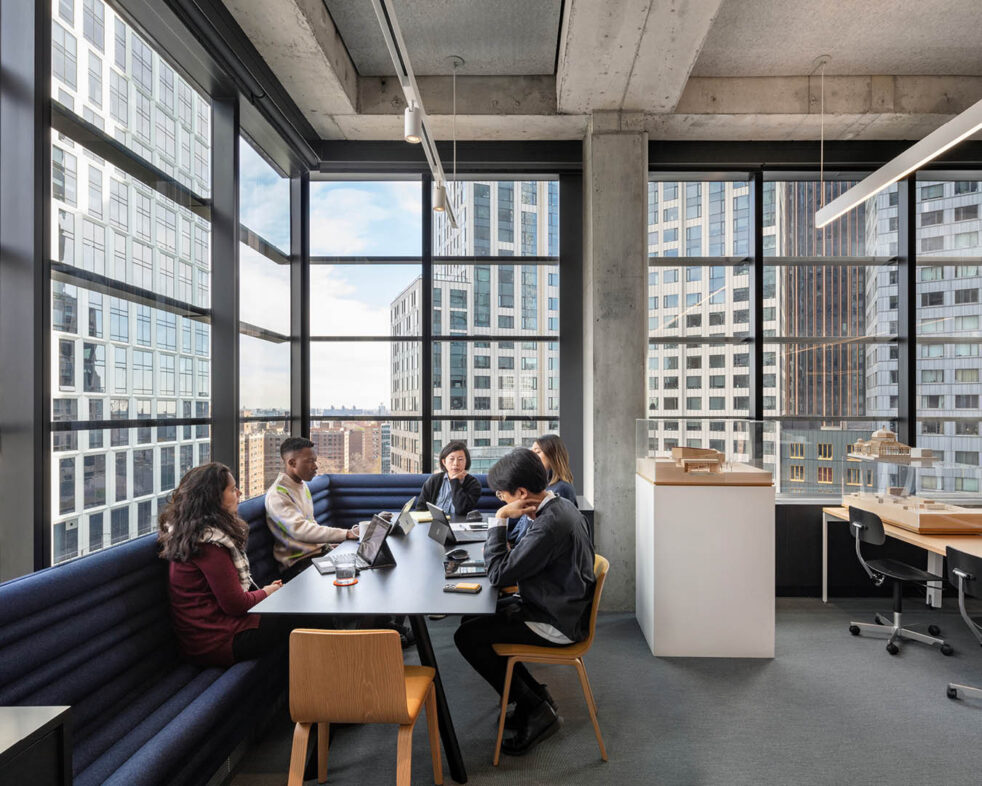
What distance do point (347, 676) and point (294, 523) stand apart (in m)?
1.78

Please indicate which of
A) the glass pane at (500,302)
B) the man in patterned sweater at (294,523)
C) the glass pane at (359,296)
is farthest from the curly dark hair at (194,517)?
the glass pane at (500,302)

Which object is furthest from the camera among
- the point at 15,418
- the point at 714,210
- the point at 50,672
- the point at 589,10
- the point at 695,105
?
the point at 714,210

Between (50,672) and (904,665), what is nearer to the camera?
→ (50,672)

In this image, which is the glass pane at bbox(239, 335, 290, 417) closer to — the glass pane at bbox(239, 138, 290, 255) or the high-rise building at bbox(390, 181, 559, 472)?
the glass pane at bbox(239, 138, 290, 255)

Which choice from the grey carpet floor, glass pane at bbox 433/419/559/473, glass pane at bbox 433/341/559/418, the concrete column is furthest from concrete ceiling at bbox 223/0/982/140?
the grey carpet floor

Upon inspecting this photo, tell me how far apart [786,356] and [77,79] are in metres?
5.42

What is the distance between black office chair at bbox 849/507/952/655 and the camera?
11.8 ft

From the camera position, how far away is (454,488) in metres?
4.24

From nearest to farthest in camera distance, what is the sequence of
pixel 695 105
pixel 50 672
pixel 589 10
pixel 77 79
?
pixel 50 672, pixel 77 79, pixel 589 10, pixel 695 105

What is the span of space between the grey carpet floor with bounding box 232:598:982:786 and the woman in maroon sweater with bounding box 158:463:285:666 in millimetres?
583

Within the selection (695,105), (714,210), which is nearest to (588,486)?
(714,210)

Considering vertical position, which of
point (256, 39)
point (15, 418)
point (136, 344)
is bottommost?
point (15, 418)

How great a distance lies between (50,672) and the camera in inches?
69.7

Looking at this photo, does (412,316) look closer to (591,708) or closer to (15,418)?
(15,418)
